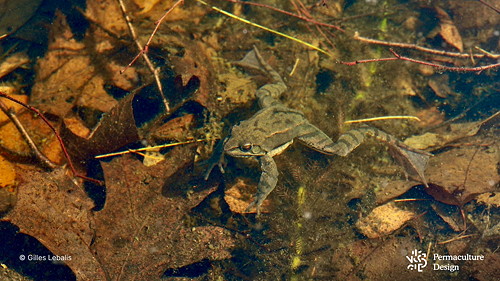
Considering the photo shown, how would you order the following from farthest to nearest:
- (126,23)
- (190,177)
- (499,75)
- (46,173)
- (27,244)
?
1. (499,75)
2. (126,23)
3. (190,177)
4. (27,244)
5. (46,173)

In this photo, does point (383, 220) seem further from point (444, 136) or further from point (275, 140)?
point (275, 140)

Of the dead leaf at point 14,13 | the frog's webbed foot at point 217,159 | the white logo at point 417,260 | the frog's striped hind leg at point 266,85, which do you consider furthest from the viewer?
the frog's striped hind leg at point 266,85

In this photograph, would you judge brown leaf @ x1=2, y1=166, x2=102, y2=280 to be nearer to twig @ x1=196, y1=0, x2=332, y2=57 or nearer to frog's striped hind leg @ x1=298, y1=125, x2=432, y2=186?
frog's striped hind leg @ x1=298, y1=125, x2=432, y2=186

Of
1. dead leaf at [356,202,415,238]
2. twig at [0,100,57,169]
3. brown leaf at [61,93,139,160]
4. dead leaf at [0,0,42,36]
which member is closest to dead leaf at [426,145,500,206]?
dead leaf at [356,202,415,238]

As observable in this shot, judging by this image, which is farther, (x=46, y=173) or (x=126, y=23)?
(x=126, y=23)

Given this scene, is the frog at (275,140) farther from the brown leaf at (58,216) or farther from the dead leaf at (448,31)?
the dead leaf at (448,31)

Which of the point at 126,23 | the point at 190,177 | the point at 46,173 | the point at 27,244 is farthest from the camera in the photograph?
the point at 126,23

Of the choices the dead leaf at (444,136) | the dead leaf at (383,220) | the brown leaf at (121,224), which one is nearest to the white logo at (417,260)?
the dead leaf at (383,220)

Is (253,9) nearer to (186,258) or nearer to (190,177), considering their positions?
(190,177)

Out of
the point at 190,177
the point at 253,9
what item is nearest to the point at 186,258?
the point at 190,177
